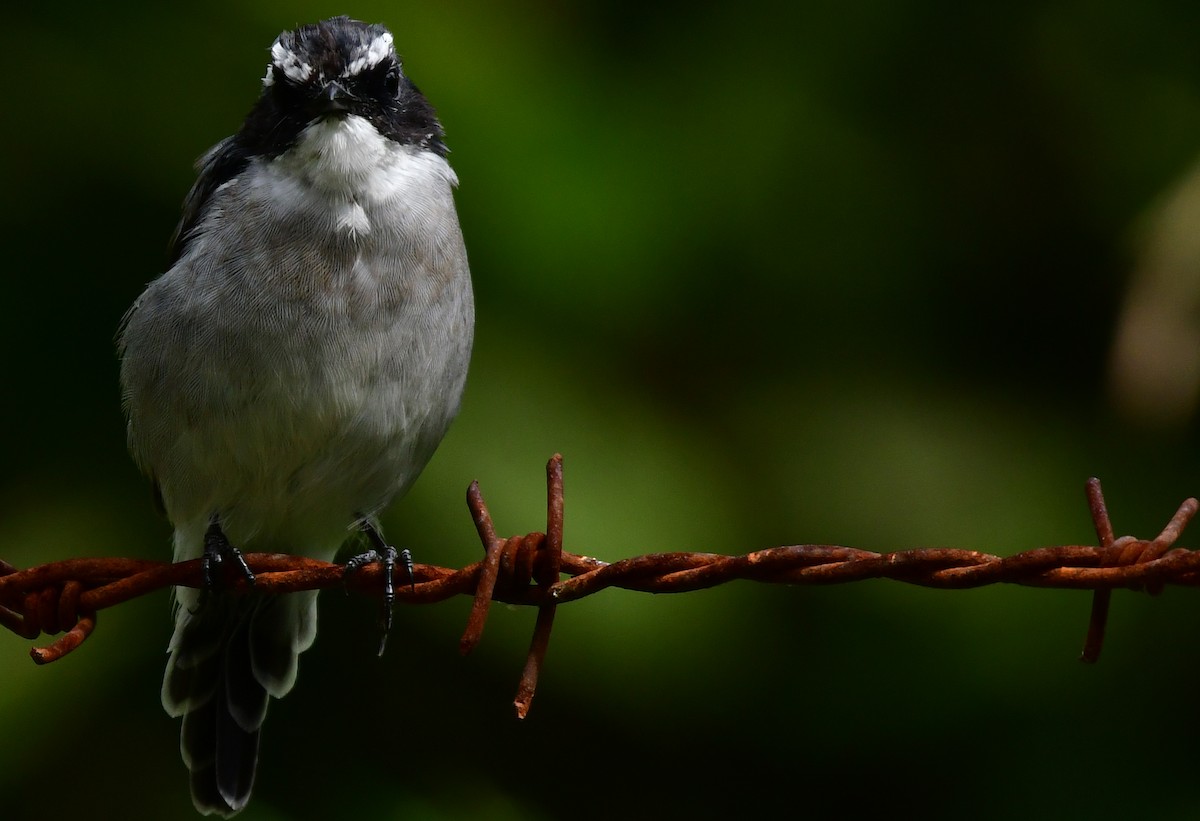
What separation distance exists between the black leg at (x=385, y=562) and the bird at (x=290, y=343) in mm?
24

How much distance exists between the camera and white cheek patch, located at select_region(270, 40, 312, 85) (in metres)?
4.07

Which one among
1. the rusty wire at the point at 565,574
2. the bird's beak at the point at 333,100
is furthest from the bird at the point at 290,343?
the rusty wire at the point at 565,574

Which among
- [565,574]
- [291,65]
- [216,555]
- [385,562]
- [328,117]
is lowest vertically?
[216,555]

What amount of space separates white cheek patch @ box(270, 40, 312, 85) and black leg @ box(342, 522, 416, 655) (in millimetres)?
1454

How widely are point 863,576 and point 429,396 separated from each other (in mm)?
1967

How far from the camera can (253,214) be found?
158 inches

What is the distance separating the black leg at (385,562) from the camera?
3.13m

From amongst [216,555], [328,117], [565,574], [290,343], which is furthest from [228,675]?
[565,574]

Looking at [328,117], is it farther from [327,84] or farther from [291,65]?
[291,65]

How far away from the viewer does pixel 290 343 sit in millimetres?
3816

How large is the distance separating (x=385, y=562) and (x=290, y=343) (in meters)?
0.69

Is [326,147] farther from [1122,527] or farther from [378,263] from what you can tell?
[1122,527]

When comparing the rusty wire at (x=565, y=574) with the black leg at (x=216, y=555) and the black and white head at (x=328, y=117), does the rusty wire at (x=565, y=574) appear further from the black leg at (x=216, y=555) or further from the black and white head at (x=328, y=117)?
the black and white head at (x=328, y=117)

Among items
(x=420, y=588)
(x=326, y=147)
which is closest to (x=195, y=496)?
(x=326, y=147)
